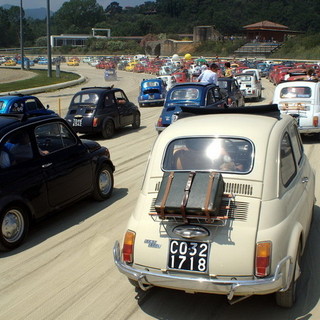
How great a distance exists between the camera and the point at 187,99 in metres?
14.4

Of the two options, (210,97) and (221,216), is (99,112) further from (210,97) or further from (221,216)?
(221,216)

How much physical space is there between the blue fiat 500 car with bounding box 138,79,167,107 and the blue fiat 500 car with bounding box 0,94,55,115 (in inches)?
362

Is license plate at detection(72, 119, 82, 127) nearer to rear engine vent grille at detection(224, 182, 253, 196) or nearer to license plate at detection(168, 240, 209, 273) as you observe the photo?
rear engine vent grille at detection(224, 182, 253, 196)

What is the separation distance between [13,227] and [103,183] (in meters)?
2.41

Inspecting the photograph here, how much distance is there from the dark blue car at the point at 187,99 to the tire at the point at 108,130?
2069mm

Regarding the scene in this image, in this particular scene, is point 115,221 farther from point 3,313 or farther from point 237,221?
point 237,221

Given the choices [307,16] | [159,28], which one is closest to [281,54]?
[307,16]

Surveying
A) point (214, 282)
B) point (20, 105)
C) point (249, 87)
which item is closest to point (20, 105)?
point (20, 105)

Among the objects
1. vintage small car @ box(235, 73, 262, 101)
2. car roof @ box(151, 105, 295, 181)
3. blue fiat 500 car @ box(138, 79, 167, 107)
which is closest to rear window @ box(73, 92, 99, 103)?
blue fiat 500 car @ box(138, 79, 167, 107)

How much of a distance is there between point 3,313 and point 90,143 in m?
4.25

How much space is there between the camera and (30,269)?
5922 mm

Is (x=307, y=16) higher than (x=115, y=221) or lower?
higher

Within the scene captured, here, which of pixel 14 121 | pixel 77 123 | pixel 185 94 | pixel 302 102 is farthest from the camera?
pixel 77 123

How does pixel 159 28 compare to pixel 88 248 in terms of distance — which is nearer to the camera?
pixel 88 248
